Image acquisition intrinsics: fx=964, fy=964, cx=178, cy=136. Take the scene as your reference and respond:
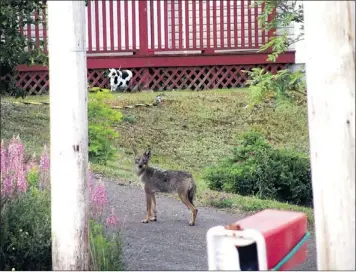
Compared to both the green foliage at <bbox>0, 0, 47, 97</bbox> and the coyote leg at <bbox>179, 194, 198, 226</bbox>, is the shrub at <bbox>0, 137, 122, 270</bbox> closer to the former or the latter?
the coyote leg at <bbox>179, 194, 198, 226</bbox>

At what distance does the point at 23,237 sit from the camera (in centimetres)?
793

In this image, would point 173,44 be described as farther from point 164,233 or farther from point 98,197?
point 98,197

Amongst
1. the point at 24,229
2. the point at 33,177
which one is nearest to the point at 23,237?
the point at 24,229

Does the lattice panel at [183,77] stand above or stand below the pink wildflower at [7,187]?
above

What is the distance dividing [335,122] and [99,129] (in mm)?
9517

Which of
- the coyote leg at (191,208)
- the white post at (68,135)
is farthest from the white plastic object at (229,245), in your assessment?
the coyote leg at (191,208)

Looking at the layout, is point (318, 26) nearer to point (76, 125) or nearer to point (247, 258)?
point (247, 258)

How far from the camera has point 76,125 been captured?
281 inches

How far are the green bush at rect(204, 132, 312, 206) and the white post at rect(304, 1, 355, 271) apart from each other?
8.64 m

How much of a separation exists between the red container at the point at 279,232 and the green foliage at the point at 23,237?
2.34m

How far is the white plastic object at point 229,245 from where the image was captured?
5715 millimetres

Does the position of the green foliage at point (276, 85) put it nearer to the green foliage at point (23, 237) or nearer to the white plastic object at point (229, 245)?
the green foliage at point (23, 237)

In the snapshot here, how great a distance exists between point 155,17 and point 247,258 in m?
17.2

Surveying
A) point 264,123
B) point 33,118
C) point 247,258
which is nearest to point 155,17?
point 264,123
